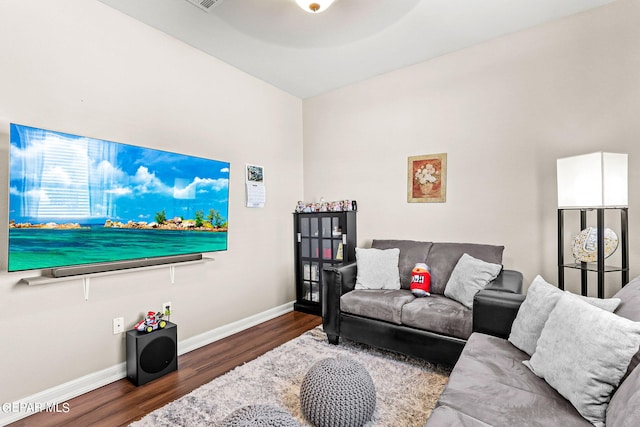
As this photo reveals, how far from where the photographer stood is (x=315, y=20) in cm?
260

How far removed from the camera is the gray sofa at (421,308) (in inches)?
81.8

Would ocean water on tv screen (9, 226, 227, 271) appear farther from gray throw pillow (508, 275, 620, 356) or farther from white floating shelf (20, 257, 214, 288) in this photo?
gray throw pillow (508, 275, 620, 356)

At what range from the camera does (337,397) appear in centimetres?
171

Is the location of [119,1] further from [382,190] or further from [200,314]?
[382,190]

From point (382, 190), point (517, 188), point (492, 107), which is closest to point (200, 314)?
point (382, 190)

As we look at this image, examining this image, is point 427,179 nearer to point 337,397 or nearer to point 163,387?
point 337,397

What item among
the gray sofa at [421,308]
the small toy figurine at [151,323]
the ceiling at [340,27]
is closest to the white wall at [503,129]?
the ceiling at [340,27]

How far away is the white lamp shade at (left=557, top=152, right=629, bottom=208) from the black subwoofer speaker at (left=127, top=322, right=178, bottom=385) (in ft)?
10.2

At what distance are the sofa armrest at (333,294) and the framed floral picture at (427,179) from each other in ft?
3.78

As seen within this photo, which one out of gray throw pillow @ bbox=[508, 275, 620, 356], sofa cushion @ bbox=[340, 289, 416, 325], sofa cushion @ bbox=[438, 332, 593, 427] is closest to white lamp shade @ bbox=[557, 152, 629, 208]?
gray throw pillow @ bbox=[508, 275, 620, 356]

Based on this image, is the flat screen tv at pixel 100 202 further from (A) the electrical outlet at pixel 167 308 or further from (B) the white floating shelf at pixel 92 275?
(A) the electrical outlet at pixel 167 308

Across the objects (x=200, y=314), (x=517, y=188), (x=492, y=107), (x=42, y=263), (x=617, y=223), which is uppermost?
(x=492, y=107)

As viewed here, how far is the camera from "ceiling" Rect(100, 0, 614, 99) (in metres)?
2.45

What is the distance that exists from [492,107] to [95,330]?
12.4 feet
